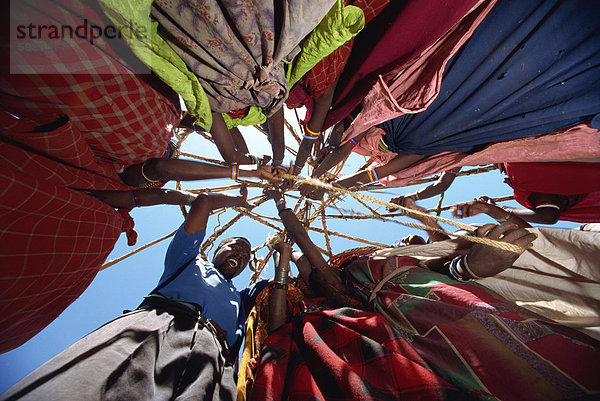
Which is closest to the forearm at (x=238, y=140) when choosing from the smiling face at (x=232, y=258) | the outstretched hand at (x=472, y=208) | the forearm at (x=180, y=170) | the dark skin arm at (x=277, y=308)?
the forearm at (x=180, y=170)

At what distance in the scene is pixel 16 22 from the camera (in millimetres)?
709

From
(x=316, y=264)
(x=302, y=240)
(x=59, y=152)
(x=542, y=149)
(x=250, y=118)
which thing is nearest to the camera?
(x=59, y=152)

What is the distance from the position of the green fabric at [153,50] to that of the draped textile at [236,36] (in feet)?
0.16

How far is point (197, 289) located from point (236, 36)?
6.60 feet

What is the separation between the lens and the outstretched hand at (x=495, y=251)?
1138 mm

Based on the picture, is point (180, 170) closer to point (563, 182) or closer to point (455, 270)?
Answer: point (455, 270)

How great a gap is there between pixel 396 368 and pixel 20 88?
6.86 ft

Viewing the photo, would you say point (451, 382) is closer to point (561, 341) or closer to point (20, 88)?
point (561, 341)

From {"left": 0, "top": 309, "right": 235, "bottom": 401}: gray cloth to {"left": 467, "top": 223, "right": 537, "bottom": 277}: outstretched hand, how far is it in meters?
1.76

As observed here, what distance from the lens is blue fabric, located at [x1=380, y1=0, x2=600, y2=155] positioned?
876mm

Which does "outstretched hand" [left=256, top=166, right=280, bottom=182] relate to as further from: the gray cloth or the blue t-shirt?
the gray cloth

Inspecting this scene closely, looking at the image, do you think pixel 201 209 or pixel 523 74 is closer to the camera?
pixel 523 74

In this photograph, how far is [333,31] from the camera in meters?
0.91

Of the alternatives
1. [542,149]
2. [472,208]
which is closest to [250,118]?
[542,149]
